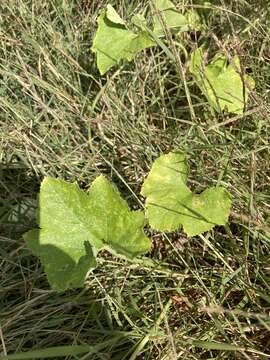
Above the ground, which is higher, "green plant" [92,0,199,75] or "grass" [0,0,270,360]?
"green plant" [92,0,199,75]

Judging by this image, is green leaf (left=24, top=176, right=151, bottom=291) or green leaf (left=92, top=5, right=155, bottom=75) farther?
green leaf (left=92, top=5, right=155, bottom=75)

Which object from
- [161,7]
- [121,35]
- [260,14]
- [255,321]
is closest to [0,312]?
[255,321]

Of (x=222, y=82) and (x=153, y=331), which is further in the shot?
(x=222, y=82)

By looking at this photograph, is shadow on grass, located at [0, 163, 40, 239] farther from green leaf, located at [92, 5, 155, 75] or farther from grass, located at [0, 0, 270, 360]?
green leaf, located at [92, 5, 155, 75]

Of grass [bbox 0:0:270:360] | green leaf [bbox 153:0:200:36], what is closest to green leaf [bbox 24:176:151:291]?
grass [bbox 0:0:270:360]

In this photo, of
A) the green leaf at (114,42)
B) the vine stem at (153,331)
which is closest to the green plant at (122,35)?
the green leaf at (114,42)

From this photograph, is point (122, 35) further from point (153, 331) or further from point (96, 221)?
point (153, 331)

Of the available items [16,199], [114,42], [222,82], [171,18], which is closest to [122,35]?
[114,42]
